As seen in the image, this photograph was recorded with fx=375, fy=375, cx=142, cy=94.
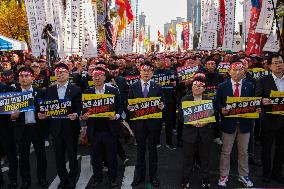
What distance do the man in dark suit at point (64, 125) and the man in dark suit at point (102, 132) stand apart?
0.25 meters

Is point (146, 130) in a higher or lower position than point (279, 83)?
lower

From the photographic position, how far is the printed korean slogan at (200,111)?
641cm

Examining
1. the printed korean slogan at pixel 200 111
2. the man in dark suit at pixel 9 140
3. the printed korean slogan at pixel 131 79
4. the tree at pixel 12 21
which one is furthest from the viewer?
the tree at pixel 12 21

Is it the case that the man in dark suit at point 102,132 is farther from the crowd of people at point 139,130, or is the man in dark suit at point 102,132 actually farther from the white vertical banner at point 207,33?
the white vertical banner at point 207,33

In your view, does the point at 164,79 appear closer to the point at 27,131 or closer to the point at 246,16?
the point at 27,131

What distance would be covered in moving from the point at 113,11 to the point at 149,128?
47337 millimetres

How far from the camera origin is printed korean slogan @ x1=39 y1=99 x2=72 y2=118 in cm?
644

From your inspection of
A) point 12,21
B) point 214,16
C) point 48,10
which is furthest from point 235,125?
point 12,21

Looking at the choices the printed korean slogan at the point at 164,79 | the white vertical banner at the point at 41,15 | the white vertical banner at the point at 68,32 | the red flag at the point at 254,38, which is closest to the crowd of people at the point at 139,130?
the printed korean slogan at the point at 164,79

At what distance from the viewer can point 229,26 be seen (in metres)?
13.9

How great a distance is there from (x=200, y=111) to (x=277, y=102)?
1.40 meters

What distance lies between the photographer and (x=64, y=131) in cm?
653

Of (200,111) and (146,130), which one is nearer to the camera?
(200,111)

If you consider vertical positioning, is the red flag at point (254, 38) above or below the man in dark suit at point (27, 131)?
above
